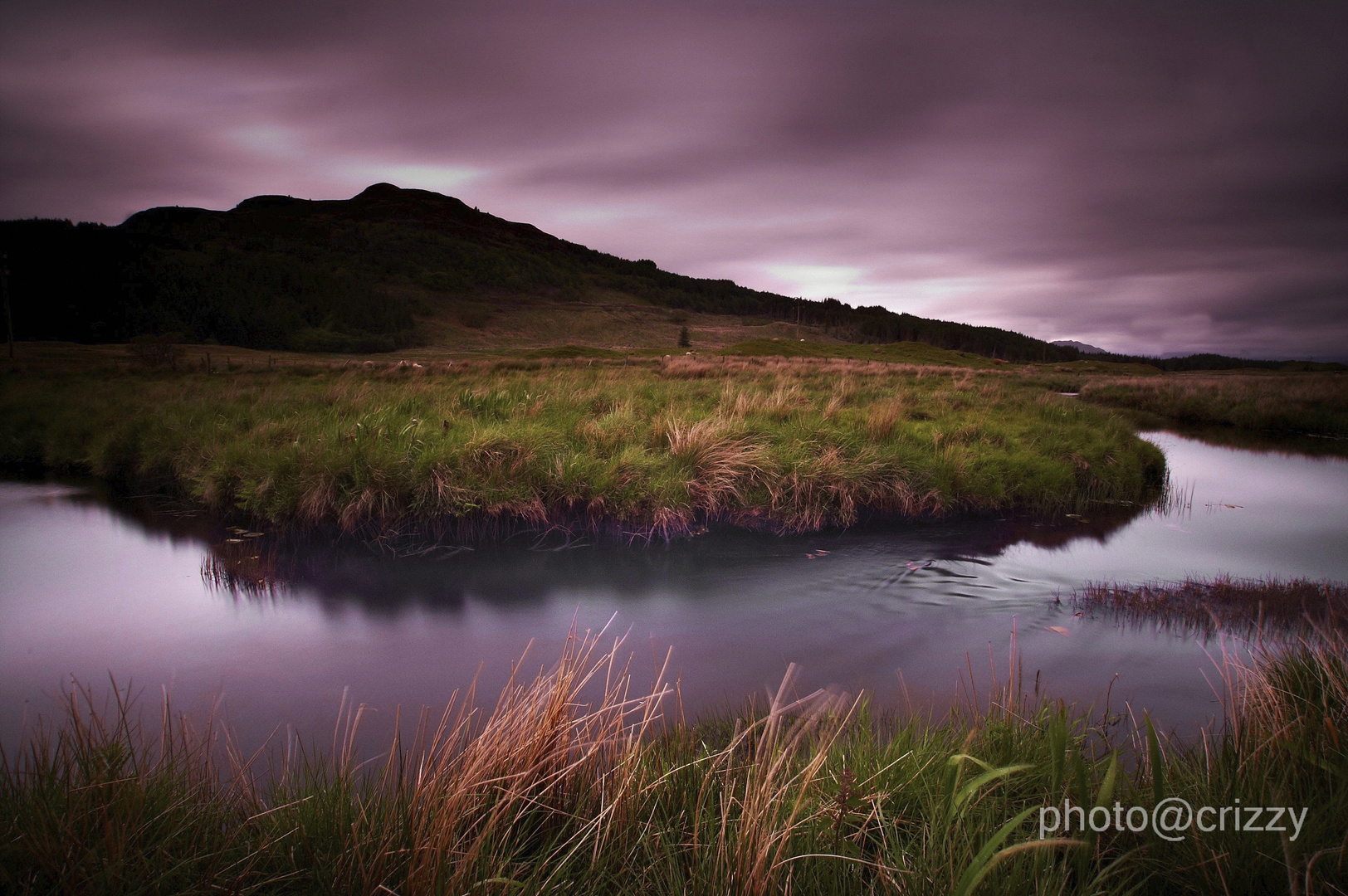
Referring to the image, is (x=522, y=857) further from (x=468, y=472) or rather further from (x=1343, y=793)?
(x=468, y=472)

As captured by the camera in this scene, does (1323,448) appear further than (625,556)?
Yes

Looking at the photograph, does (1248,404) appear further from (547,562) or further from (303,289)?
(303,289)

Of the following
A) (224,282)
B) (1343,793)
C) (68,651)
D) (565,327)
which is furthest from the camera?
(565,327)

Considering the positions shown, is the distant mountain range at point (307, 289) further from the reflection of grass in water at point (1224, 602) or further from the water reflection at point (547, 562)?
the reflection of grass in water at point (1224, 602)

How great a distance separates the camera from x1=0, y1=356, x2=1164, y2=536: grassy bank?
727 centimetres

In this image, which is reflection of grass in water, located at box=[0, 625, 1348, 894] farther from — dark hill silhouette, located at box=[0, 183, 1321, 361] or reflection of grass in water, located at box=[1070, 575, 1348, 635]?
dark hill silhouette, located at box=[0, 183, 1321, 361]

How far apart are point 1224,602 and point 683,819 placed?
6.06 metres

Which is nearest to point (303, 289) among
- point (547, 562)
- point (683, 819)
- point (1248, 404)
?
point (547, 562)

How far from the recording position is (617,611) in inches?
216

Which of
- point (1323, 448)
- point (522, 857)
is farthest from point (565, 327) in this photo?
point (522, 857)

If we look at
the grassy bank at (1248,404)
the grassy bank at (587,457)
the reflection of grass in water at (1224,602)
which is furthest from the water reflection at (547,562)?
the grassy bank at (1248,404)

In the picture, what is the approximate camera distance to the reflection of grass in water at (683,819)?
5.72 feet

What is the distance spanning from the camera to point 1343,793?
1952mm

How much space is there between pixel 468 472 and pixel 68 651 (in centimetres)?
375
